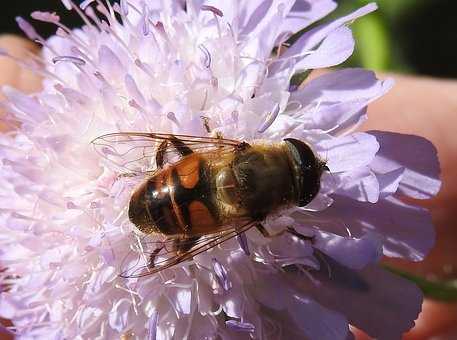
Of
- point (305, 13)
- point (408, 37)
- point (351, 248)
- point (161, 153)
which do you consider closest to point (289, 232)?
point (351, 248)

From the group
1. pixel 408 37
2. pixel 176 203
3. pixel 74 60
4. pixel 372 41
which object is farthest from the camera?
pixel 408 37

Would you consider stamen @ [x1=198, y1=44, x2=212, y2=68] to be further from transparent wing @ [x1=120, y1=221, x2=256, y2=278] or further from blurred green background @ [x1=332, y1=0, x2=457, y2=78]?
blurred green background @ [x1=332, y1=0, x2=457, y2=78]

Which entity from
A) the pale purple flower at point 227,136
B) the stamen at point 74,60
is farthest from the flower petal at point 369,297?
the stamen at point 74,60

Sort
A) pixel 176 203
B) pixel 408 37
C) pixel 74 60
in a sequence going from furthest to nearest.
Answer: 1. pixel 408 37
2. pixel 74 60
3. pixel 176 203

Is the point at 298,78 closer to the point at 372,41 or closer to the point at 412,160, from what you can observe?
the point at 412,160

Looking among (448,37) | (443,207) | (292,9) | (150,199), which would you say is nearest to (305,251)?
(150,199)

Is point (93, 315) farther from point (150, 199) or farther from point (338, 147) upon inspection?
point (338, 147)

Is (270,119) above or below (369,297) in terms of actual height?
above

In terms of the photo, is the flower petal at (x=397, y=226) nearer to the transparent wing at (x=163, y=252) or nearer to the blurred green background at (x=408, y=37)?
the transparent wing at (x=163, y=252)

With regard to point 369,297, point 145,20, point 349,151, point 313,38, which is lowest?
point 369,297

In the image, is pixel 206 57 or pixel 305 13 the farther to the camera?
pixel 305 13
